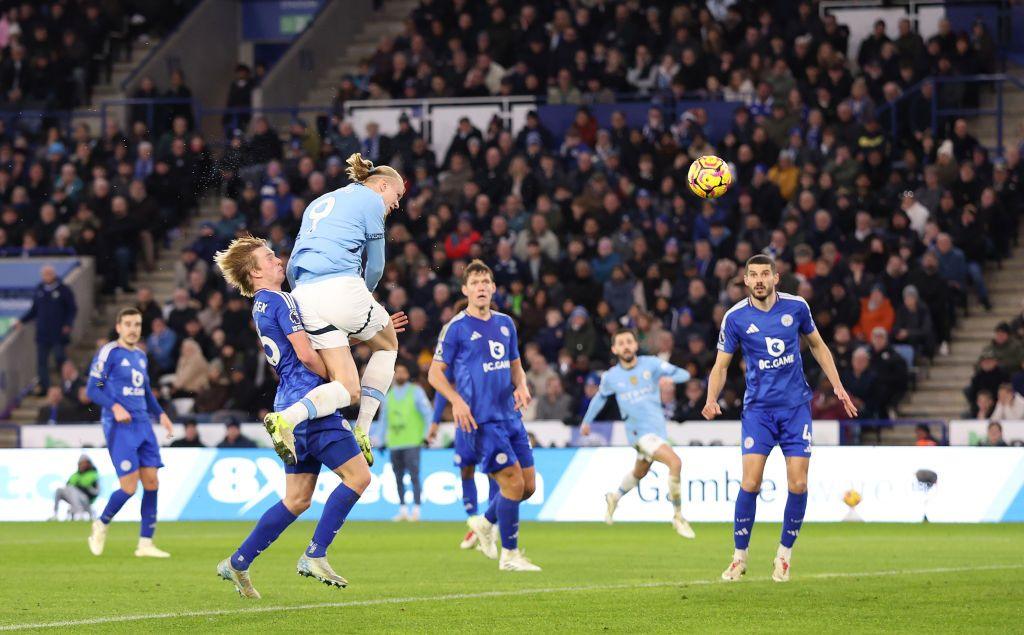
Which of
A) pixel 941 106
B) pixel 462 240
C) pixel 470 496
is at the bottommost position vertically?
pixel 470 496

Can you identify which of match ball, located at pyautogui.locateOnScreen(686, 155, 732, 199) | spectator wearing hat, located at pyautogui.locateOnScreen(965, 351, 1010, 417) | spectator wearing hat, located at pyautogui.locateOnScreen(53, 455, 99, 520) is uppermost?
match ball, located at pyautogui.locateOnScreen(686, 155, 732, 199)

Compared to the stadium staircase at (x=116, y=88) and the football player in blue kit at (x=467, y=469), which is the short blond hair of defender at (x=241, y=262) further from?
the stadium staircase at (x=116, y=88)

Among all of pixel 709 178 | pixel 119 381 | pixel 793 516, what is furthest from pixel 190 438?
pixel 793 516

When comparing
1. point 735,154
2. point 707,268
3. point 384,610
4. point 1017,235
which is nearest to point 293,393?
point 384,610

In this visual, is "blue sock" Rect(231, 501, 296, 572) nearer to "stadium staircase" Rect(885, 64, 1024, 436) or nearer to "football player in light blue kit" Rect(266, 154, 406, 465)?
"football player in light blue kit" Rect(266, 154, 406, 465)

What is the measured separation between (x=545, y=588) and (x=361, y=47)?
24443 millimetres

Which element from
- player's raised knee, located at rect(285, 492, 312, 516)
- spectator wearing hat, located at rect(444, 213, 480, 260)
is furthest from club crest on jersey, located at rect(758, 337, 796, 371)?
spectator wearing hat, located at rect(444, 213, 480, 260)

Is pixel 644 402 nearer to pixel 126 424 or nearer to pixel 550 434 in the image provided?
pixel 550 434

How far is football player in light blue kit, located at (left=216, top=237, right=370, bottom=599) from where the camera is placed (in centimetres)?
988

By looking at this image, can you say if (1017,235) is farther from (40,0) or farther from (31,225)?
(40,0)

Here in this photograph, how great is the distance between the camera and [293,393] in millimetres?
9938

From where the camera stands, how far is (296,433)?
9867mm

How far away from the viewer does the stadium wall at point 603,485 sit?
20516 mm

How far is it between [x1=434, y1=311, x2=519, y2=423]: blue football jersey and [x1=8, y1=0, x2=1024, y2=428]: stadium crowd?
9257 mm
